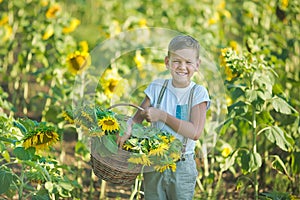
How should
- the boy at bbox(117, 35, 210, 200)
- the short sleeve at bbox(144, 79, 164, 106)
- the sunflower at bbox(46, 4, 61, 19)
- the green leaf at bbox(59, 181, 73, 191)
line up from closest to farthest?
1. the boy at bbox(117, 35, 210, 200)
2. the short sleeve at bbox(144, 79, 164, 106)
3. the green leaf at bbox(59, 181, 73, 191)
4. the sunflower at bbox(46, 4, 61, 19)

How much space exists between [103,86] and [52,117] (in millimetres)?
503

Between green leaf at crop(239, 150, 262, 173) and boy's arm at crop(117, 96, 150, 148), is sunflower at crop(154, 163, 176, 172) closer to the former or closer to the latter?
boy's arm at crop(117, 96, 150, 148)

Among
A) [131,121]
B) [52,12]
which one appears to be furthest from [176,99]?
[52,12]

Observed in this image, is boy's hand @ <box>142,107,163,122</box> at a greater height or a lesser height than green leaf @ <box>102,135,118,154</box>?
greater

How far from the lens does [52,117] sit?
350 cm

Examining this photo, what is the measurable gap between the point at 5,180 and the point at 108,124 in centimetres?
47

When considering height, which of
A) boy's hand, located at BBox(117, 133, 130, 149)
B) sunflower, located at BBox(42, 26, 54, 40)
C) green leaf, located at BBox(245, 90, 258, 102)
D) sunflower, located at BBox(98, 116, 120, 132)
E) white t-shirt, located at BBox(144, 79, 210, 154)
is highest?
sunflower, located at BBox(42, 26, 54, 40)

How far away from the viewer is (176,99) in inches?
97.5

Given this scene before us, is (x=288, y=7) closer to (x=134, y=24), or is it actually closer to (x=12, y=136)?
(x=134, y=24)

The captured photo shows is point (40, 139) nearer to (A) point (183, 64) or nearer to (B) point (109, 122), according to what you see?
(B) point (109, 122)

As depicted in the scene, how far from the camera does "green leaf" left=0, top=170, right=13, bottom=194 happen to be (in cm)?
243

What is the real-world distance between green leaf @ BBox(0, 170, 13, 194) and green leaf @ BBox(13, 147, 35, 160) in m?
0.12

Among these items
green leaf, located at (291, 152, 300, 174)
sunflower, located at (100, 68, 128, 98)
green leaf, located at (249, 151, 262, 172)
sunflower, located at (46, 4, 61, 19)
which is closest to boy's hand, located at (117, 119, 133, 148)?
sunflower, located at (100, 68, 128, 98)

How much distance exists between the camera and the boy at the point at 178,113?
7.87 ft
